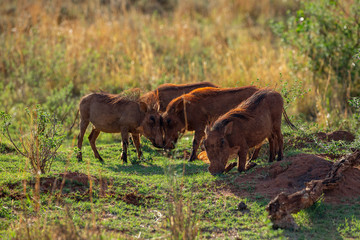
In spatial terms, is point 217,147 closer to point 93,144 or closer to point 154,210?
point 154,210

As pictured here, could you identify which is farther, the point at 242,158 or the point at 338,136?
the point at 338,136

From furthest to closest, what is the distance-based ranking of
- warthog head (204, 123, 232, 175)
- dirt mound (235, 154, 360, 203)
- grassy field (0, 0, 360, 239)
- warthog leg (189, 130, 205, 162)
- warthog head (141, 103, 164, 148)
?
warthog head (141, 103, 164, 148), warthog leg (189, 130, 205, 162), warthog head (204, 123, 232, 175), dirt mound (235, 154, 360, 203), grassy field (0, 0, 360, 239)

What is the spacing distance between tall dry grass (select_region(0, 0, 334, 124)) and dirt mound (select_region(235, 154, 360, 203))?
3166 mm

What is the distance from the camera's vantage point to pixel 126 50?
15.0m

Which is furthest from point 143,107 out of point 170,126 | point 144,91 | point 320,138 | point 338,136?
point 338,136

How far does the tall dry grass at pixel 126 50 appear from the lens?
12867 mm

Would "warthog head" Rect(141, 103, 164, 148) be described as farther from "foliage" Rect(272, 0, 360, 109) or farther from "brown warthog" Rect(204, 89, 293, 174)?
"foliage" Rect(272, 0, 360, 109)

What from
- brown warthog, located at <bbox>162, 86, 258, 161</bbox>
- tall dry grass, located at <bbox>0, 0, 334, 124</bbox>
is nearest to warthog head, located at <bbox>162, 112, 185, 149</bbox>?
brown warthog, located at <bbox>162, 86, 258, 161</bbox>

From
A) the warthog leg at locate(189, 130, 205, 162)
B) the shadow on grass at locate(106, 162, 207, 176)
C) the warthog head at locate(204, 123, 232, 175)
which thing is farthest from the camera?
the warthog leg at locate(189, 130, 205, 162)

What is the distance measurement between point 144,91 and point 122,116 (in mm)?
1608

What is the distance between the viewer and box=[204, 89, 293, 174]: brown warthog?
22.2 ft

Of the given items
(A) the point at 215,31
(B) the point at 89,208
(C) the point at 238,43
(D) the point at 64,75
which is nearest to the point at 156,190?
(B) the point at 89,208

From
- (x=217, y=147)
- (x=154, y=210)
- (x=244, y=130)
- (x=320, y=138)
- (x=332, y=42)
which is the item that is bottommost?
(x=154, y=210)

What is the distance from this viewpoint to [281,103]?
737cm
